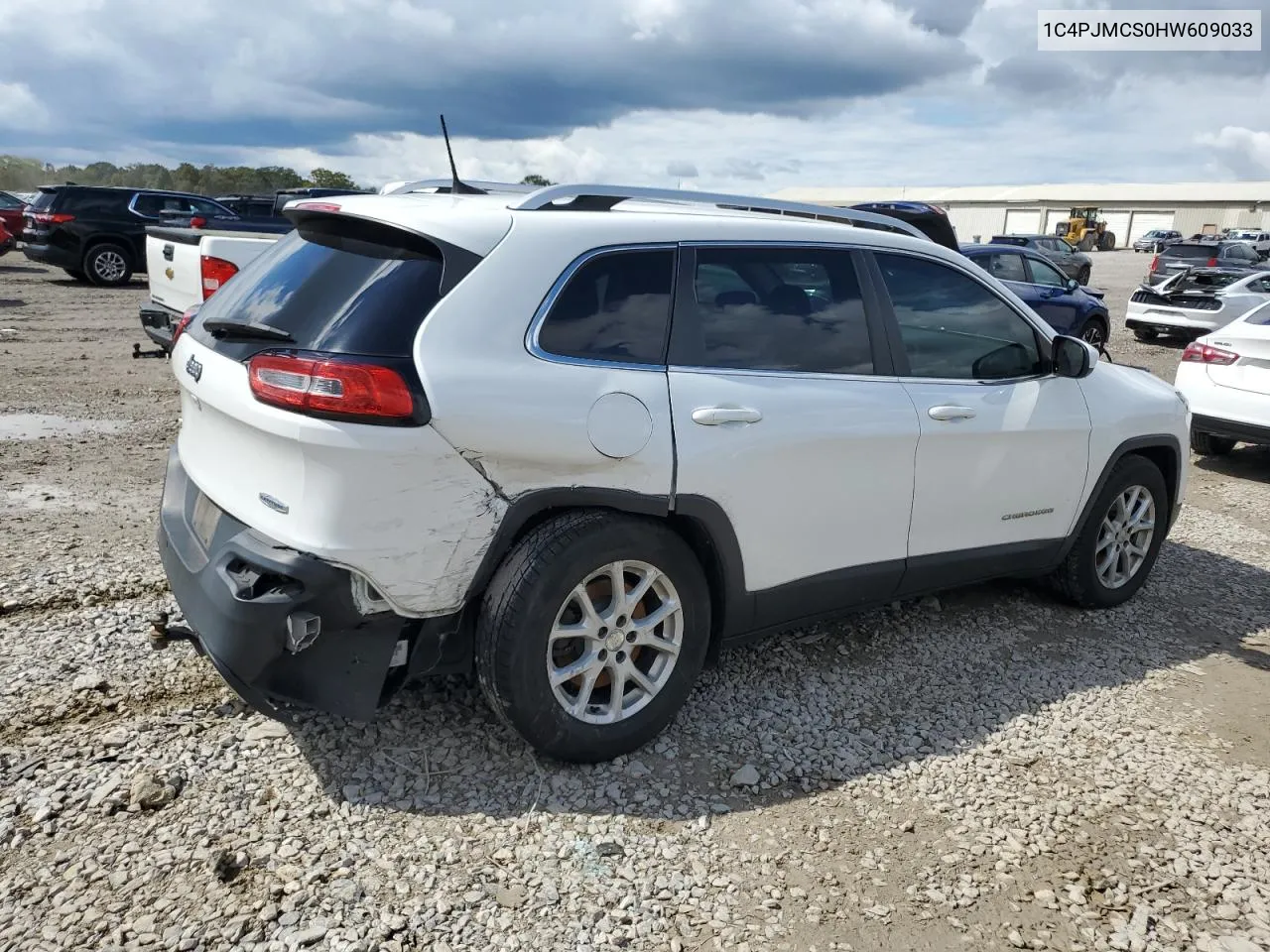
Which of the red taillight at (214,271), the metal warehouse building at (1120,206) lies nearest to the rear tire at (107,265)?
the red taillight at (214,271)

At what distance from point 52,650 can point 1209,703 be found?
4.69m

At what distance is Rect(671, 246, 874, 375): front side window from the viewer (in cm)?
339

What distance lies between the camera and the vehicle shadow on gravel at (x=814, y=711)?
3.20 m

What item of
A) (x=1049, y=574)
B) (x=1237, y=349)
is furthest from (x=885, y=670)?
(x=1237, y=349)

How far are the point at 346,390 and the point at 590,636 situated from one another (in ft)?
3.63

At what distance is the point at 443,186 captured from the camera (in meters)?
4.14

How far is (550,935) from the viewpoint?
2.59 meters

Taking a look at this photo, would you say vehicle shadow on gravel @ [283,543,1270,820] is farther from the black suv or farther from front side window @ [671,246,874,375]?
the black suv

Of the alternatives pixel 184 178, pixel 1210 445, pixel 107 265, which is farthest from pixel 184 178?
pixel 1210 445

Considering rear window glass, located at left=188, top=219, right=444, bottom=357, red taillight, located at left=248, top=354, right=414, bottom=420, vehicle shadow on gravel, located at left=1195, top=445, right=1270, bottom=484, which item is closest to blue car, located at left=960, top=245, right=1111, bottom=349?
vehicle shadow on gravel, located at left=1195, top=445, right=1270, bottom=484

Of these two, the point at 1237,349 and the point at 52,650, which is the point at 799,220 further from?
the point at 1237,349

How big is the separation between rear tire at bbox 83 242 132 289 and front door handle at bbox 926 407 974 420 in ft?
60.3

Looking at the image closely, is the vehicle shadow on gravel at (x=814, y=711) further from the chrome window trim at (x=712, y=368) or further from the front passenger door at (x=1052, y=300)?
the front passenger door at (x=1052, y=300)

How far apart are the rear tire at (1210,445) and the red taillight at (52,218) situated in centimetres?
1804
